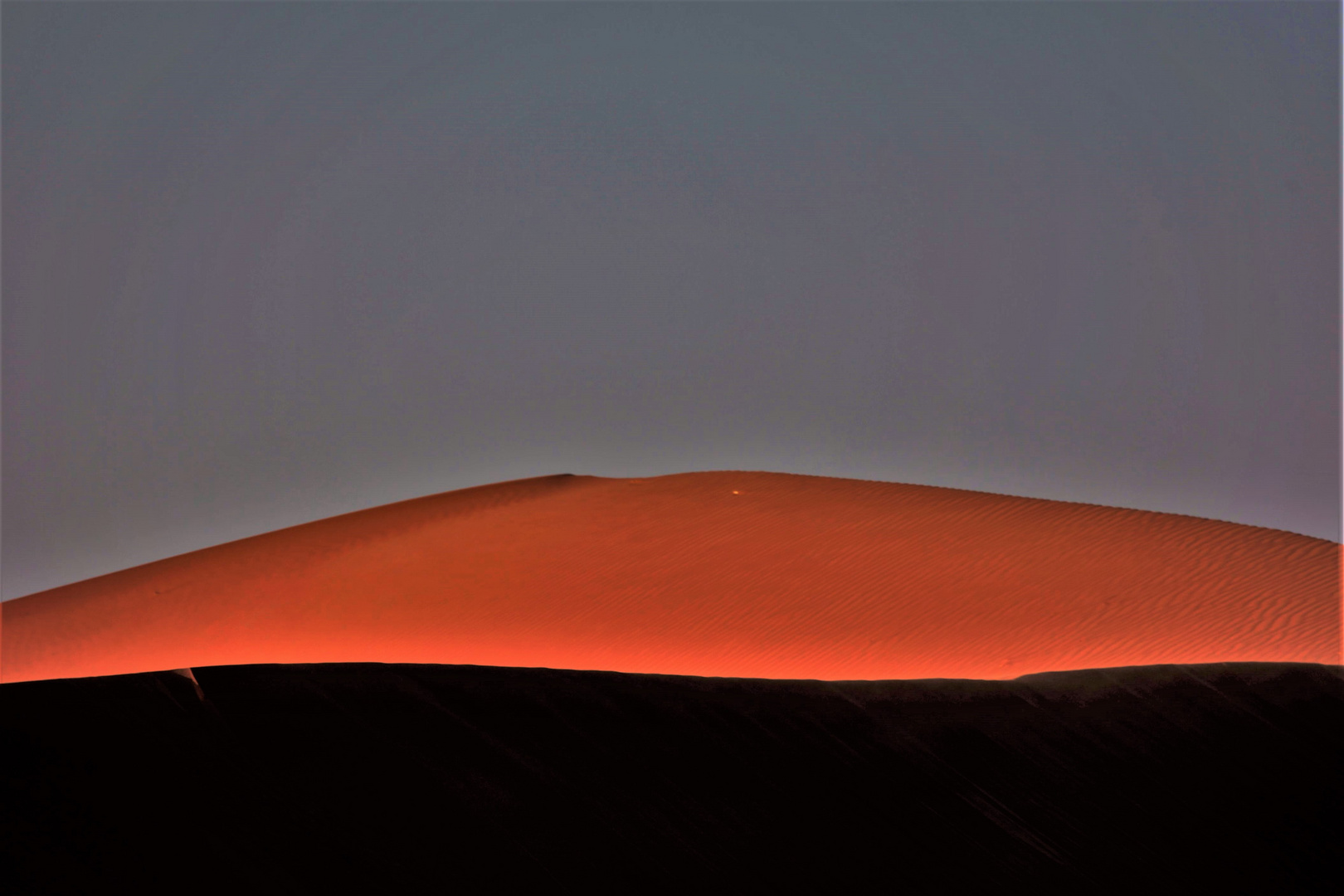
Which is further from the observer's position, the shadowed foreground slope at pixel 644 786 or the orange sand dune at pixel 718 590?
the orange sand dune at pixel 718 590

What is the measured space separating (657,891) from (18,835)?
3197mm

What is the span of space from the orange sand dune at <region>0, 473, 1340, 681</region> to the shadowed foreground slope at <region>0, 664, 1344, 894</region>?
1.38 meters

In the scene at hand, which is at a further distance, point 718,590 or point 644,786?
point 718,590

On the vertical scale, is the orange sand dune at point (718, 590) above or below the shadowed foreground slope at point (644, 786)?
above

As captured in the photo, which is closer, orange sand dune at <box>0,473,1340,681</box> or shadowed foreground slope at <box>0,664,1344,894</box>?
shadowed foreground slope at <box>0,664,1344,894</box>

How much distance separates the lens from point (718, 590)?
9797mm

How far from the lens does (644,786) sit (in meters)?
5.75

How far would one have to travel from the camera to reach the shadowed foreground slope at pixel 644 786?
17.3ft

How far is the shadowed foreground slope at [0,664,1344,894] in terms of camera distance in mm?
5270

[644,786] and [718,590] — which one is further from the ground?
[718,590]

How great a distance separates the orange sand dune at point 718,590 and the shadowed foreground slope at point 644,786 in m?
1.38

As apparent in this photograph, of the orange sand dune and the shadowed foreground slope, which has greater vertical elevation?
the orange sand dune

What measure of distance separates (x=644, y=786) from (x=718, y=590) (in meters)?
4.12

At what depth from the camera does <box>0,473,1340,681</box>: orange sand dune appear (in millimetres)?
8289
